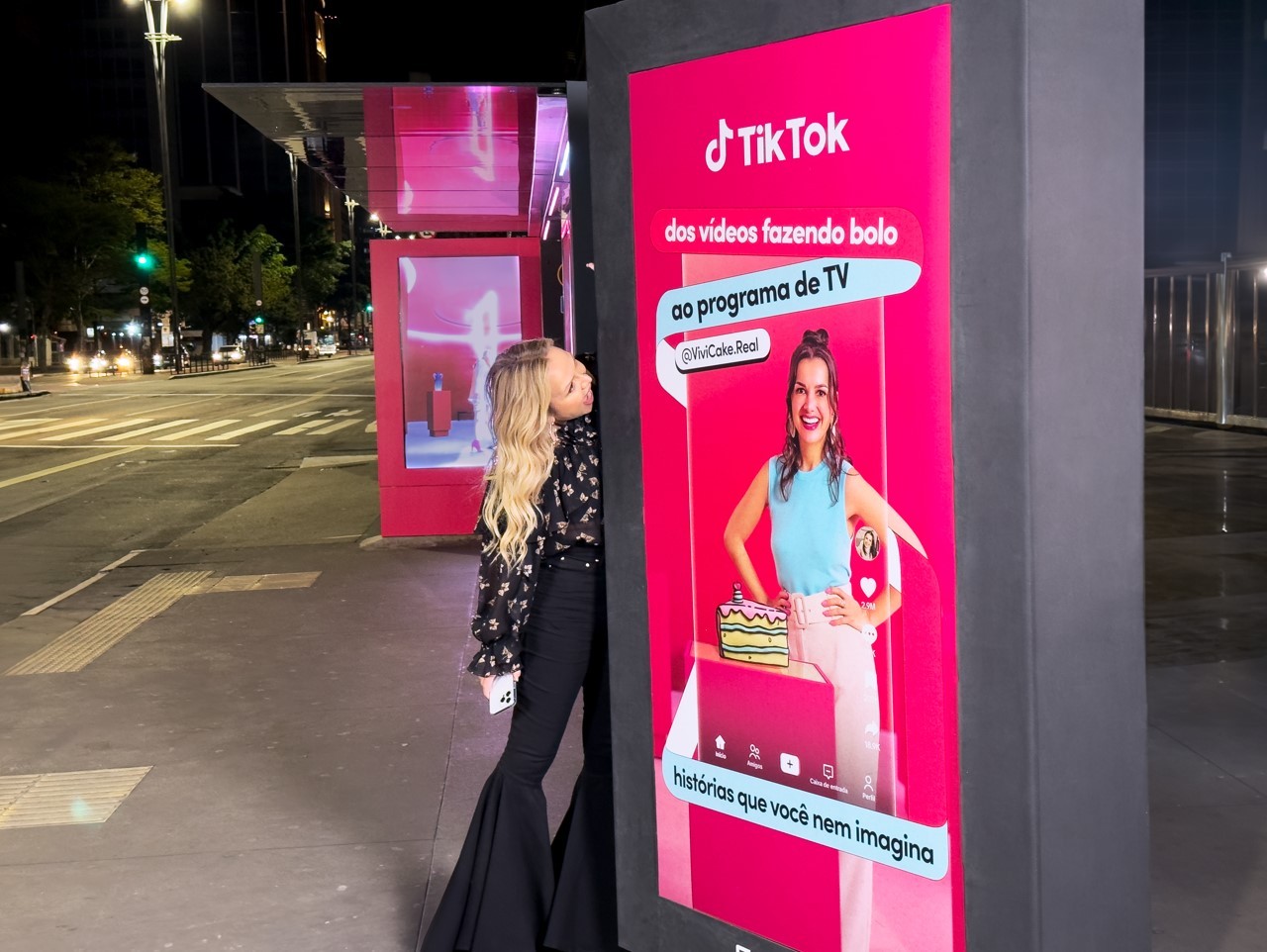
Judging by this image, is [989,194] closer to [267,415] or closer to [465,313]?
[465,313]

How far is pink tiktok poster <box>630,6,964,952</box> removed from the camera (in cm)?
254

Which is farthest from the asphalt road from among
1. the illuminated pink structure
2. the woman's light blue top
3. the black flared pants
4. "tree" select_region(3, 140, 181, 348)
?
"tree" select_region(3, 140, 181, 348)

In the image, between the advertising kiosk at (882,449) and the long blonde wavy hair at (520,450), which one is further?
the long blonde wavy hair at (520,450)

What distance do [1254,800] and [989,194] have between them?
133 inches

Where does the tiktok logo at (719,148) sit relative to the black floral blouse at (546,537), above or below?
above

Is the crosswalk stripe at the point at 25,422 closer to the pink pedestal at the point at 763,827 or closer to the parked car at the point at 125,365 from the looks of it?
the pink pedestal at the point at 763,827

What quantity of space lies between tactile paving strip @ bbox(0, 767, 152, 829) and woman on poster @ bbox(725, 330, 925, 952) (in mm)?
3335

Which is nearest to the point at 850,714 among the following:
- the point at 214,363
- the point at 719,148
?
the point at 719,148

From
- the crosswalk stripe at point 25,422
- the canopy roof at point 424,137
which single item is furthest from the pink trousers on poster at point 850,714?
the crosswalk stripe at point 25,422

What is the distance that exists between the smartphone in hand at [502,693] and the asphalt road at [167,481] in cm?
658

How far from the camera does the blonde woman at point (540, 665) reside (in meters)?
3.47

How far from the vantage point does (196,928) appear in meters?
4.08

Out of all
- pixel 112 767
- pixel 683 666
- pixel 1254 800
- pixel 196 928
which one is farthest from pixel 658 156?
pixel 112 767

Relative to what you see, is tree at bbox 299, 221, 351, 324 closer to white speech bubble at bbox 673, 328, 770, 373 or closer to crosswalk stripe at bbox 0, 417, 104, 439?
crosswalk stripe at bbox 0, 417, 104, 439
